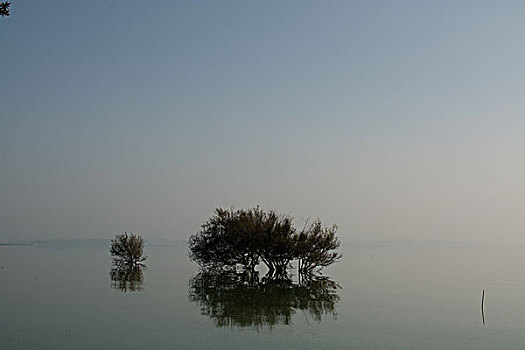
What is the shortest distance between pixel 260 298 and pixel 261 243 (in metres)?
16.1

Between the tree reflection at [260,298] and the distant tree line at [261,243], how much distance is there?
2919 mm

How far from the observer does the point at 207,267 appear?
4653 cm

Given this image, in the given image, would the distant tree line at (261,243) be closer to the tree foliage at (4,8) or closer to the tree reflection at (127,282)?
the tree reflection at (127,282)

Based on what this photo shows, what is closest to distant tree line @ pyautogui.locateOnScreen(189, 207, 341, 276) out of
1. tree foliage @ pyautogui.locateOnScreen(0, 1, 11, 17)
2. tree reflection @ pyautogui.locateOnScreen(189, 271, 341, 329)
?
tree reflection @ pyautogui.locateOnScreen(189, 271, 341, 329)

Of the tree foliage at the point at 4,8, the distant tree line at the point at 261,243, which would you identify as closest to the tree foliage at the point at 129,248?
the distant tree line at the point at 261,243

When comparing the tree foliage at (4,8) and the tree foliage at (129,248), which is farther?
the tree foliage at (129,248)

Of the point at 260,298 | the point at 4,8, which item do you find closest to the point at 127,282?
the point at 260,298

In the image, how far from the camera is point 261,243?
42.0m

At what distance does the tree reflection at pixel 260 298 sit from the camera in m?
20.0

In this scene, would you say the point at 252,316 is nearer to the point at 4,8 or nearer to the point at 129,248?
the point at 4,8

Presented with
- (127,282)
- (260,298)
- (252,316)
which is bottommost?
(252,316)

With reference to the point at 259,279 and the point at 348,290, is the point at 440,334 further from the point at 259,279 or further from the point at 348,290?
the point at 259,279

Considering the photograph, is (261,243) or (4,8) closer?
(4,8)

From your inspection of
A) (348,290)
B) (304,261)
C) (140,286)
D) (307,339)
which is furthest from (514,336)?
(304,261)
